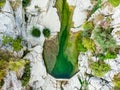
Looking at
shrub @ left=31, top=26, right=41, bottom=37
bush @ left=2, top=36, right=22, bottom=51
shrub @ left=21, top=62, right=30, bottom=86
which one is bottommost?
shrub @ left=21, top=62, right=30, bottom=86

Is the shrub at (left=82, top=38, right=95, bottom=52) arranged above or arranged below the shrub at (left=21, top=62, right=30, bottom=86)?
above

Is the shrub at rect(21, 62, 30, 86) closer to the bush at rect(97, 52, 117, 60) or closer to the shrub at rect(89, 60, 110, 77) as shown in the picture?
the shrub at rect(89, 60, 110, 77)

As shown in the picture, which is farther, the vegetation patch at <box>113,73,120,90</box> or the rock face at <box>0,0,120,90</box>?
the vegetation patch at <box>113,73,120,90</box>

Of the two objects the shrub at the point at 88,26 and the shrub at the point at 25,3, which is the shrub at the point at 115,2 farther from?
the shrub at the point at 25,3

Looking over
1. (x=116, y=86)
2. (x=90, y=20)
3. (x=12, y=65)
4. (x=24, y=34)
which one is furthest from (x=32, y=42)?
(x=116, y=86)

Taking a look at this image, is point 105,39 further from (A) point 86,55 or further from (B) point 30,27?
(B) point 30,27

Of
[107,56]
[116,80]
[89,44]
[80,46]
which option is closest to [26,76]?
[80,46]

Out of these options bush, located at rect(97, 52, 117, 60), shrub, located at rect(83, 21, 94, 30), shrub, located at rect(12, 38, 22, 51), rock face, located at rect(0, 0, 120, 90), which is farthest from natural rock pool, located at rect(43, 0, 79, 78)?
shrub, located at rect(12, 38, 22, 51)

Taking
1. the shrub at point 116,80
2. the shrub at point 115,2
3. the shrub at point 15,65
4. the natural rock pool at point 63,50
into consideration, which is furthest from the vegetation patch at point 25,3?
the shrub at point 116,80
